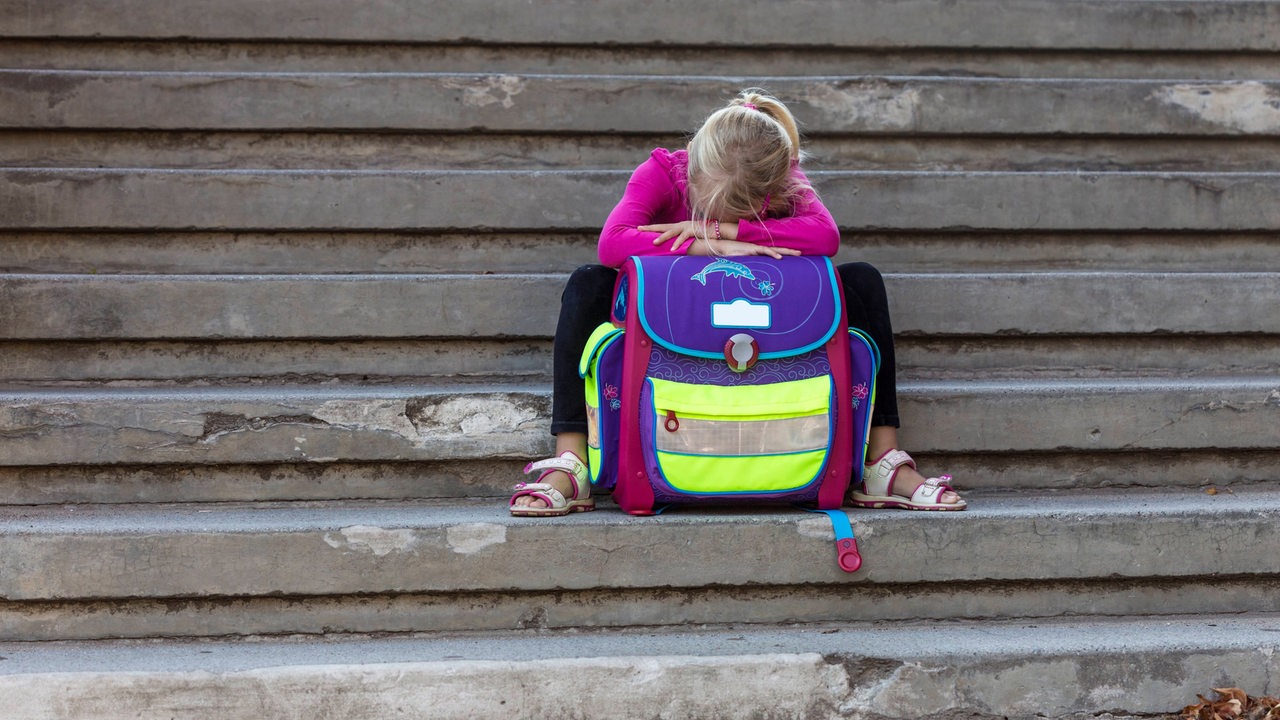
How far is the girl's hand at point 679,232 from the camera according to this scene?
2617 mm

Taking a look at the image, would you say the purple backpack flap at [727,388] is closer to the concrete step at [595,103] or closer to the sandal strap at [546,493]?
the sandal strap at [546,493]

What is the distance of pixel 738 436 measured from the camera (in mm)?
2410

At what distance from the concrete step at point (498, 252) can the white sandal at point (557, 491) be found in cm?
82

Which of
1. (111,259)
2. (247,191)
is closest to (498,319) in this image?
(247,191)

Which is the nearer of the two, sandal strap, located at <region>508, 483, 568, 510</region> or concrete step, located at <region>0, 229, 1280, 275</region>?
sandal strap, located at <region>508, 483, 568, 510</region>

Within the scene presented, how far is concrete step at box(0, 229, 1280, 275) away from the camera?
3.12 metres

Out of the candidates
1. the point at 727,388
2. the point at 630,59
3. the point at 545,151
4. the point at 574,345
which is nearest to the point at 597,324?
the point at 574,345

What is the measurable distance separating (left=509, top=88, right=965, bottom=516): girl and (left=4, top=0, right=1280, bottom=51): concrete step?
3.75 ft

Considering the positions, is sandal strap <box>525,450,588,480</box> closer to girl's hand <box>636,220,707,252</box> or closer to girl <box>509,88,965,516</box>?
girl <box>509,88,965,516</box>

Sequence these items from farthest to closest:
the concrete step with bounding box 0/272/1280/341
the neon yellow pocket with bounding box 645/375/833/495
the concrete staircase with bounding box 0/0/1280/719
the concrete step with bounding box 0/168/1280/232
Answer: the concrete step with bounding box 0/168/1280/232
the concrete step with bounding box 0/272/1280/341
the neon yellow pocket with bounding box 645/375/833/495
the concrete staircase with bounding box 0/0/1280/719

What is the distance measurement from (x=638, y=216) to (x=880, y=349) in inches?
24.6

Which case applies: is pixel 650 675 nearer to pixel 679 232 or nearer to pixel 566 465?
pixel 566 465

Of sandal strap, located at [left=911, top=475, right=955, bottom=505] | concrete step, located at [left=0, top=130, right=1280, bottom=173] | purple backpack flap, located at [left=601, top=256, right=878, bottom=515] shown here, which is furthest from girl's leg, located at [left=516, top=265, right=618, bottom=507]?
concrete step, located at [left=0, top=130, right=1280, bottom=173]

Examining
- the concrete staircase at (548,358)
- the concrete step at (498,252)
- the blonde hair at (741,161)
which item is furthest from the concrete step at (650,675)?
the concrete step at (498,252)
